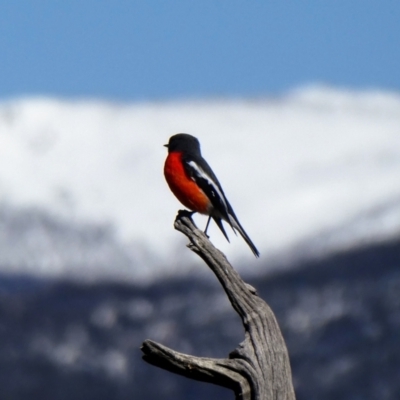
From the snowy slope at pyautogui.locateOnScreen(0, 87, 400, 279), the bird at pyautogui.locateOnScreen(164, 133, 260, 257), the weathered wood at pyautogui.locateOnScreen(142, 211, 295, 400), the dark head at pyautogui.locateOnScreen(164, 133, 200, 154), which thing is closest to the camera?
the weathered wood at pyautogui.locateOnScreen(142, 211, 295, 400)

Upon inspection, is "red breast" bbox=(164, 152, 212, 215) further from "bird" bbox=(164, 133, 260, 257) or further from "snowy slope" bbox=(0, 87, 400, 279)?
"snowy slope" bbox=(0, 87, 400, 279)

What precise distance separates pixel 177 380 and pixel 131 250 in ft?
24.2

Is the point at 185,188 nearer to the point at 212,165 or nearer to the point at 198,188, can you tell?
the point at 198,188

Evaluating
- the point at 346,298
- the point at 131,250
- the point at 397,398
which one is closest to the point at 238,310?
the point at 397,398

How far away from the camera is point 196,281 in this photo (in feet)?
79.9

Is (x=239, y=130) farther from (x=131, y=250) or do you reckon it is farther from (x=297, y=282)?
(x=297, y=282)

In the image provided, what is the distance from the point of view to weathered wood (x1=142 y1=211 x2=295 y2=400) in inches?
277

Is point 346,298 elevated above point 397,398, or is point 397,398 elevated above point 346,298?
point 346,298

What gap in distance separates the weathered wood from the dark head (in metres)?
3.71

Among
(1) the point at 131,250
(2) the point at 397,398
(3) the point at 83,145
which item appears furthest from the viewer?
(3) the point at 83,145

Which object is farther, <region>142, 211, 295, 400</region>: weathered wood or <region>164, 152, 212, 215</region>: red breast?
<region>164, 152, 212, 215</region>: red breast

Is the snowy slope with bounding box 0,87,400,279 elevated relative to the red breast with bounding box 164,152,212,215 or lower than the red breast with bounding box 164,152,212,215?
elevated

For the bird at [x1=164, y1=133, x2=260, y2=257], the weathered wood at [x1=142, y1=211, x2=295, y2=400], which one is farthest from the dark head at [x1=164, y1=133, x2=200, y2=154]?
the weathered wood at [x1=142, y1=211, x2=295, y2=400]

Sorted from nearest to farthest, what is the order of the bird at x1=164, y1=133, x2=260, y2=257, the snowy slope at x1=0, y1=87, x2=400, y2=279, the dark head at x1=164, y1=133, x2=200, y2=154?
the bird at x1=164, y1=133, x2=260, y2=257 → the dark head at x1=164, y1=133, x2=200, y2=154 → the snowy slope at x1=0, y1=87, x2=400, y2=279
